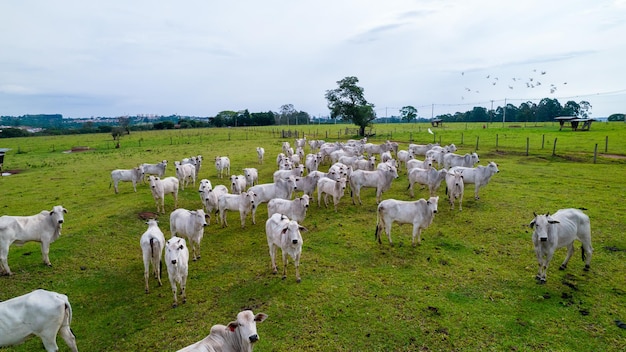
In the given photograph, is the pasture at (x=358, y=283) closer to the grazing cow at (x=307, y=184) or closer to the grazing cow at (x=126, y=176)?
the grazing cow at (x=307, y=184)

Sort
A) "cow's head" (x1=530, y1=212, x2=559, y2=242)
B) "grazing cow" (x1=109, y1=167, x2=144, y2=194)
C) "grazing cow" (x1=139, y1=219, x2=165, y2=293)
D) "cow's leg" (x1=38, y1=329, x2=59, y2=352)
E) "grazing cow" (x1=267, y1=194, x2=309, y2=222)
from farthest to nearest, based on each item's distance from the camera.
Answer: "grazing cow" (x1=109, y1=167, x2=144, y2=194) < "grazing cow" (x1=267, y1=194, x2=309, y2=222) < "grazing cow" (x1=139, y1=219, x2=165, y2=293) < "cow's head" (x1=530, y1=212, x2=559, y2=242) < "cow's leg" (x1=38, y1=329, x2=59, y2=352)

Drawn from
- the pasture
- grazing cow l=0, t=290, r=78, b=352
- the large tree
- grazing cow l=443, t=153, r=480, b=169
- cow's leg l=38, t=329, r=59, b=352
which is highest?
the large tree

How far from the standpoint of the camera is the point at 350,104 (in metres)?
52.2

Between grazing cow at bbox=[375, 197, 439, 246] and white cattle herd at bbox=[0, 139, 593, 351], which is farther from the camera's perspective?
grazing cow at bbox=[375, 197, 439, 246]

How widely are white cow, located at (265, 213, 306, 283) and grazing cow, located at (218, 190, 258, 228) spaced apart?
12.6ft

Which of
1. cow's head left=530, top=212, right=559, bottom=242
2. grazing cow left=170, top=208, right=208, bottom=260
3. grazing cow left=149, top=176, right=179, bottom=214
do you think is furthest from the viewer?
grazing cow left=149, top=176, right=179, bottom=214

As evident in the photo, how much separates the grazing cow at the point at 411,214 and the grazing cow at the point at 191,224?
5.83m

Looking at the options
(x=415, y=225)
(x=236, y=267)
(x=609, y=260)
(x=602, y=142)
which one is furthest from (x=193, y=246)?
(x=602, y=142)

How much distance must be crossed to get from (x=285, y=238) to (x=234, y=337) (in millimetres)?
4210

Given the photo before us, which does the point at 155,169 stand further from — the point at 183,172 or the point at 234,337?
the point at 234,337

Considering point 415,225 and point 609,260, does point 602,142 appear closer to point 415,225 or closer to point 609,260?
point 609,260

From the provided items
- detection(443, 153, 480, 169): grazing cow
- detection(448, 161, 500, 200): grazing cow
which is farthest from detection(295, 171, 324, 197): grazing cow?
detection(443, 153, 480, 169): grazing cow

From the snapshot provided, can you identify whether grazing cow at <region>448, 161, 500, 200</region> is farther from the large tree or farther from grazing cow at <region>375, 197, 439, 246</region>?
the large tree

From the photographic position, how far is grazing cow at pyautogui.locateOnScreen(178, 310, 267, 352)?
5371mm
